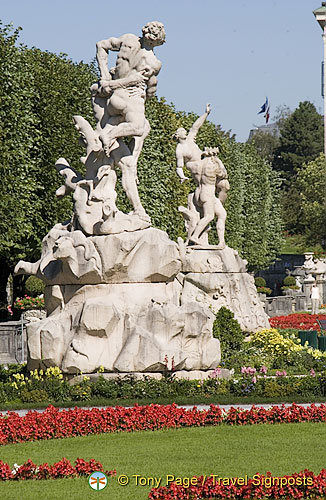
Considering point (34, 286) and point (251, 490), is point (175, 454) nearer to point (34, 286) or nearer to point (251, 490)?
point (251, 490)

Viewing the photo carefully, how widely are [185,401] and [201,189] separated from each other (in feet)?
38.2

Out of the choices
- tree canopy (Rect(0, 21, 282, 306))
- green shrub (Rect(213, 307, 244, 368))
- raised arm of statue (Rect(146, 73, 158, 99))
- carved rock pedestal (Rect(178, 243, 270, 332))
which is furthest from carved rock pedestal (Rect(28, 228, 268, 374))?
tree canopy (Rect(0, 21, 282, 306))

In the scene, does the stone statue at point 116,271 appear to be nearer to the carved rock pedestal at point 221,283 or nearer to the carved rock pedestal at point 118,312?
the carved rock pedestal at point 118,312

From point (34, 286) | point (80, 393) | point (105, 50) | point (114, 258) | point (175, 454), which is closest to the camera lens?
point (175, 454)

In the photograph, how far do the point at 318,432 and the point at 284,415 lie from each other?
0.88 metres

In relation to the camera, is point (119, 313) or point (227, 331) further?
point (227, 331)

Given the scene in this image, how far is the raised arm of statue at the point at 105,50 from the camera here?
2031 cm

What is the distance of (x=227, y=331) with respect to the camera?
77.8 ft

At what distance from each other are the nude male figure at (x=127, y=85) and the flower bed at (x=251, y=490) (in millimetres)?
10231

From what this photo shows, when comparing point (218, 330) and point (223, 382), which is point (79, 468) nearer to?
point (223, 382)

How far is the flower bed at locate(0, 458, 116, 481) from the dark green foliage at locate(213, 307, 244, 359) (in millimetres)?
12028

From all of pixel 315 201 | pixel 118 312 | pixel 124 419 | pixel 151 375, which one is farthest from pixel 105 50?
pixel 315 201

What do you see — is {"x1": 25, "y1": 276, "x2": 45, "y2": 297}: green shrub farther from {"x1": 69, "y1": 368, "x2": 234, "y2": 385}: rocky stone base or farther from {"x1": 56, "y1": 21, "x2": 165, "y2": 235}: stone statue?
{"x1": 69, "y1": 368, "x2": 234, "y2": 385}: rocky stone base

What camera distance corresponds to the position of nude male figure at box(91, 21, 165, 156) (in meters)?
19.9
